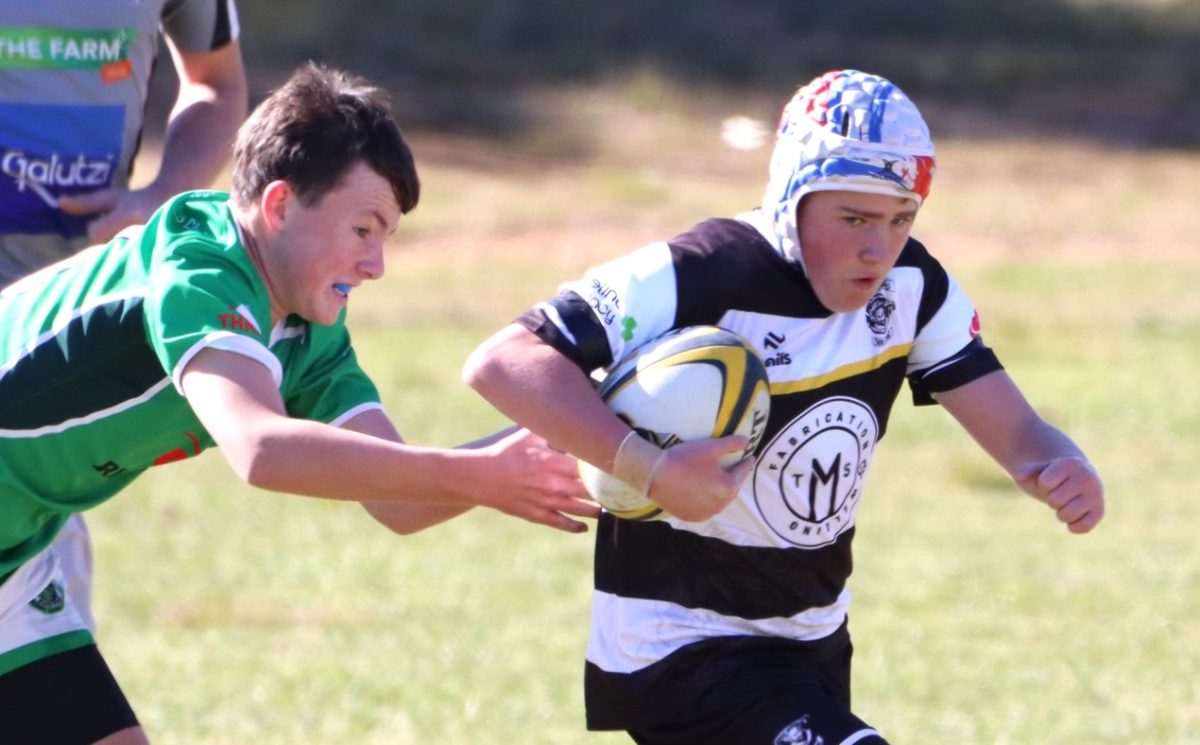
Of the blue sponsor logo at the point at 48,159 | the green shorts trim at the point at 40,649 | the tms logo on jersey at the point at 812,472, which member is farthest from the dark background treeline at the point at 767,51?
the tms logo on jersey at the point at 812,472

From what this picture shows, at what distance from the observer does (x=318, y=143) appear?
12.3 feet

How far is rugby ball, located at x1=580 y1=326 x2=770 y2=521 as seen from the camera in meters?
3.68

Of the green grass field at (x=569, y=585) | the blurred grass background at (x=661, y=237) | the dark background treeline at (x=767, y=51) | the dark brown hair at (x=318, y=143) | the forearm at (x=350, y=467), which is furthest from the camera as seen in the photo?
the dark background treeline at (x=767, y=51)

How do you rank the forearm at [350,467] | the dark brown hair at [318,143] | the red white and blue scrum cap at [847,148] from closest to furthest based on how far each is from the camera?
the forearm at [350,467], the dark brown hair at [318,143], the red white and blue scrum cap at [847,148]

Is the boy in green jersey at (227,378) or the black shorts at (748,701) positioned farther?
the black shorts at (748,701)

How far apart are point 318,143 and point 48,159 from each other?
1467 mm

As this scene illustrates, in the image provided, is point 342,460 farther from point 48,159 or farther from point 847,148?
point 48,159

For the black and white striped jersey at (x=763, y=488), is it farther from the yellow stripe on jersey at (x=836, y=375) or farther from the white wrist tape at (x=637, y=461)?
the white wrist tape at (x=637, y=461)

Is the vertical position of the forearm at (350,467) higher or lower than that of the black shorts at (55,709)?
higher

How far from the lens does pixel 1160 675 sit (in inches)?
279

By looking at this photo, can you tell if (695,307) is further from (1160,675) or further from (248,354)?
(1160,675)

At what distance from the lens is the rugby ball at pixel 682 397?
3684mm

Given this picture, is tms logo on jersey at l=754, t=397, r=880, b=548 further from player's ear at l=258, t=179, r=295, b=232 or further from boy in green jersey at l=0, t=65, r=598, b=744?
player's ear at l=258, t=179, r=295, b=232

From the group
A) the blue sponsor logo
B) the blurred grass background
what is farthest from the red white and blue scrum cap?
the blurred grass background
